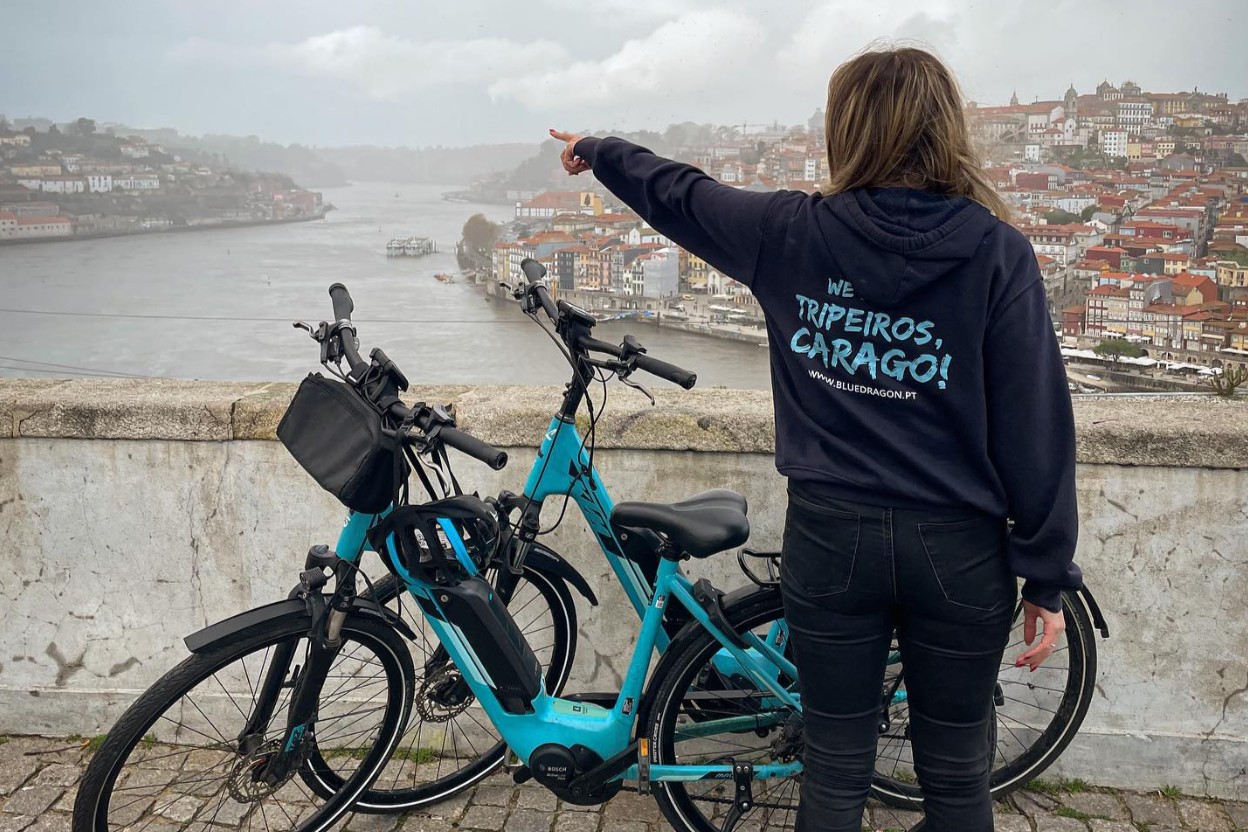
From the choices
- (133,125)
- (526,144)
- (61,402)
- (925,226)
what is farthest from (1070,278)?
(133,125)

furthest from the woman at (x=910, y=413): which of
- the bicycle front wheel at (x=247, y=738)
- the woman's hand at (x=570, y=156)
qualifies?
the bicycle front wheel at (x=247, y=738)

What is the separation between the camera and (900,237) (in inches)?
60.8

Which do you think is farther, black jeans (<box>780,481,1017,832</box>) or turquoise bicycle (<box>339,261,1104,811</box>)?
turquoise bicycle (<box>339,261,1104,811</box>)

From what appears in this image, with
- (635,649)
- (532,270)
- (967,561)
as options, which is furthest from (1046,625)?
(532,270)

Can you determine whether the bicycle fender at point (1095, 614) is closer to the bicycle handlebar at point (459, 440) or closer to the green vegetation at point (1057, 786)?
the green vegetation at point (1057, 786)

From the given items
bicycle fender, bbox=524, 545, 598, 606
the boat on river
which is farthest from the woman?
the boat on river

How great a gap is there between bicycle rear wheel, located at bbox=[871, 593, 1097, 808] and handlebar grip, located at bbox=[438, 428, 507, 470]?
1.30 m

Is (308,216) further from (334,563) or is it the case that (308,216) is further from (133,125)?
(334,563)

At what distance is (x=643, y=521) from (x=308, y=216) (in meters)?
7.06

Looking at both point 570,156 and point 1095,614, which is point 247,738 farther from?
point 1095,614

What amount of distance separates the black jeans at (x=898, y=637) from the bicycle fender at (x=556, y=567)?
3.21ft

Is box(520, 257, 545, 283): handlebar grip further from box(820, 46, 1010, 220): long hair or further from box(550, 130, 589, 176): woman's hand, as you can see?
box(820, 46, 1010, 220): long hair

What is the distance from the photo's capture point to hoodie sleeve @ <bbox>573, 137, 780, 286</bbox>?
5.71 ft

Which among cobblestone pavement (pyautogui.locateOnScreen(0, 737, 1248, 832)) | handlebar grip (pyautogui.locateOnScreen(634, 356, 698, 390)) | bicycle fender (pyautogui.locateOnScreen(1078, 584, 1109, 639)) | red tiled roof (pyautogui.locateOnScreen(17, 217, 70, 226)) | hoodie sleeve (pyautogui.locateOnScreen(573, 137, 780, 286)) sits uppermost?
hoodie sleeve (pyautogui.locateOnScreen(573, 137, 780, 286))
